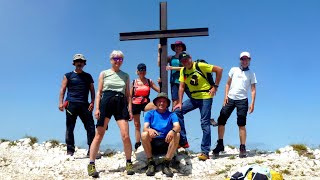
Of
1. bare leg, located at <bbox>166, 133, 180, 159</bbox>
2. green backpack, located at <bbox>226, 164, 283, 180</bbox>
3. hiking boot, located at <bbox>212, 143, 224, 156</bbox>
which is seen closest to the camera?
green backpack, located at <bbox>226, 164, 283, 180</bbox>

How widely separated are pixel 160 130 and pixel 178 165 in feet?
4.05

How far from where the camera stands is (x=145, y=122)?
8.22m

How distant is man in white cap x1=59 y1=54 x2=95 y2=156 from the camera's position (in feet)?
32.4

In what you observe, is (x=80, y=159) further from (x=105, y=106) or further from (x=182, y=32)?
(x=182, y=32)

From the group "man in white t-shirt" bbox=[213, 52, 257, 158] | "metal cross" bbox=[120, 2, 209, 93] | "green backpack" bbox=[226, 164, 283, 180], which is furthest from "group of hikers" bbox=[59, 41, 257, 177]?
"green backpack" bbox=[226, 164, 283, 180]

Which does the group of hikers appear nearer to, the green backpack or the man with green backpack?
the man with green backpack

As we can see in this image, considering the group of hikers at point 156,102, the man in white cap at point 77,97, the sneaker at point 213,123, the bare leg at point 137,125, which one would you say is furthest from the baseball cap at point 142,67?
the sneaker at point 213,123

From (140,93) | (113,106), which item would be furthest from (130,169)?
(140,93)

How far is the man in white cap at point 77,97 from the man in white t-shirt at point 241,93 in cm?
369

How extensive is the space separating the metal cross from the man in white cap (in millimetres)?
1750

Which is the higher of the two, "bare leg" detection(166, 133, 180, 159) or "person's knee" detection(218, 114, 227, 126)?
"person's knee" detection(218, 114, 227, 126)

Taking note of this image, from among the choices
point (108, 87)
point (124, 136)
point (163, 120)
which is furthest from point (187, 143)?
point (108, 87)

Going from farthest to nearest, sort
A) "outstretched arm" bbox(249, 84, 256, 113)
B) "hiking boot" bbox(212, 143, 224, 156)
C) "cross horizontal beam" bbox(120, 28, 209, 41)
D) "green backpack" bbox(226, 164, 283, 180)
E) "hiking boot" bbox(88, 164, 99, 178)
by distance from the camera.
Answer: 1. "cross horizontal beam" bbox(120, 28, 209, 41)
2. "hiking boot" bbox(212, 143, 224, 156)
3. "outstretched arm" bbox(249, 84, 256, 113)
4. "hiking boot" bbox(88, 164, 99, 178)
5. "green backpack" bbox(226, 164, 283, 180)

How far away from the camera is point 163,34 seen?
10586mm
